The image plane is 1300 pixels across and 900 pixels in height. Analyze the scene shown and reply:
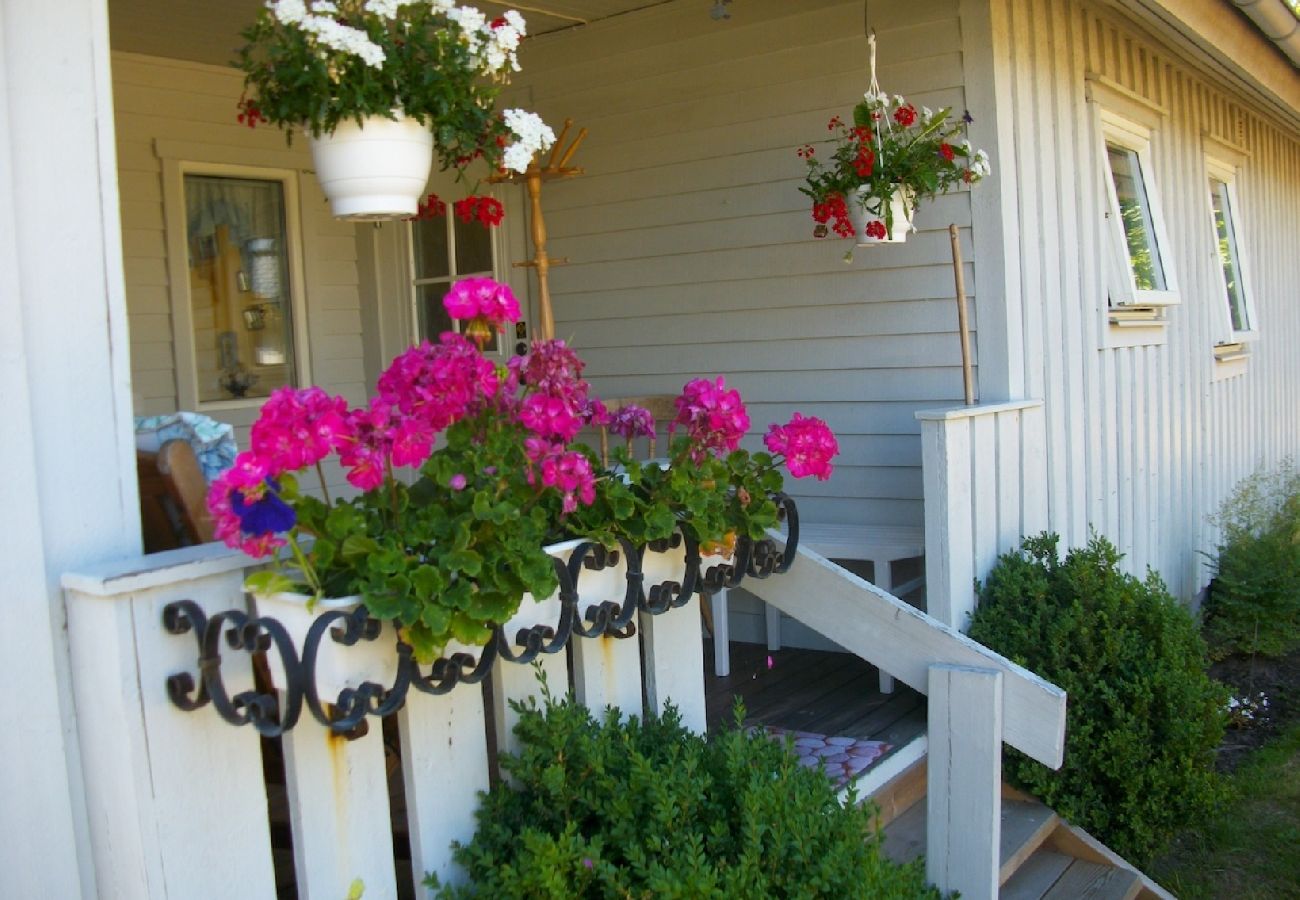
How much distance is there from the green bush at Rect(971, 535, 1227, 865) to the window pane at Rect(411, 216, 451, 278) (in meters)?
2.89

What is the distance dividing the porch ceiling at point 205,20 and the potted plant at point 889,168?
40.8 inches

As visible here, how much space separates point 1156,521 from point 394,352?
3.66m

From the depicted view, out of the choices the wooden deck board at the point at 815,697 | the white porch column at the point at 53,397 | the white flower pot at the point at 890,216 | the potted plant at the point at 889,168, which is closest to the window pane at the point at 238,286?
the wooden deck board at the point at 815,697

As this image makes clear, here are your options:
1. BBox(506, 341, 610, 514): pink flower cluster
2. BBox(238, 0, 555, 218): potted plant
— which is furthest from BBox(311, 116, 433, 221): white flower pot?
BBox(506, 341, 610, 514): pink flower cluster

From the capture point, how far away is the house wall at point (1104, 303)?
14.4ft

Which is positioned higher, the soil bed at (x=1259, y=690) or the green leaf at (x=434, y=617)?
the green leaf at (x=434, y=617)

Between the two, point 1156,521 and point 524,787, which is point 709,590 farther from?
point 1156,521

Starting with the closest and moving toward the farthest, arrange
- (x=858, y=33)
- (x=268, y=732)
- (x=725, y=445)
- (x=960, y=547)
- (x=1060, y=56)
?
(x=268, y=732) → (x=725, y=445) → (x=960, y=547) → (x=858, y=33) → (x=1060, y=56)

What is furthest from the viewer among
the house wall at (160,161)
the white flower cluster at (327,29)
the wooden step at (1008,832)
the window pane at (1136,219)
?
the window pane at (1136,219)

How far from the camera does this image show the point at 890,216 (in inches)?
159

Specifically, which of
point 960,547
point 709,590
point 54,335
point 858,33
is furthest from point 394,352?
point 54,335

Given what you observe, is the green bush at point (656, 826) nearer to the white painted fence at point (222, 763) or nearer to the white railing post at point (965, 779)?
the white painted fence at point (222, 763)

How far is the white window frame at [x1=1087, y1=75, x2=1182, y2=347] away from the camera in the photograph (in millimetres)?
5125

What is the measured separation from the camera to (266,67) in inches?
102
